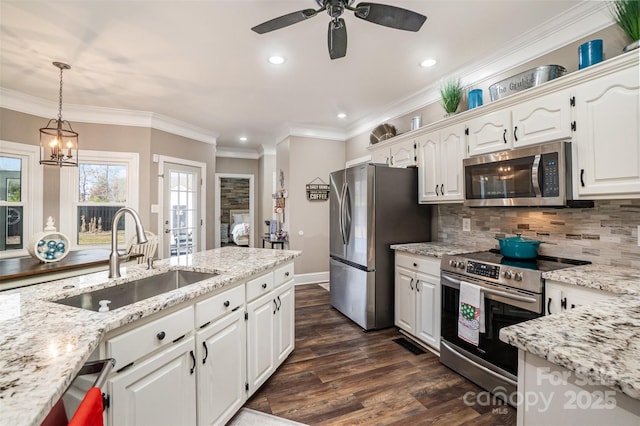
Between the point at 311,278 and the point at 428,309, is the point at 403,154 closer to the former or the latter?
the point at 428,309

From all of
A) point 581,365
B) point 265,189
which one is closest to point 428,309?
point 581,365

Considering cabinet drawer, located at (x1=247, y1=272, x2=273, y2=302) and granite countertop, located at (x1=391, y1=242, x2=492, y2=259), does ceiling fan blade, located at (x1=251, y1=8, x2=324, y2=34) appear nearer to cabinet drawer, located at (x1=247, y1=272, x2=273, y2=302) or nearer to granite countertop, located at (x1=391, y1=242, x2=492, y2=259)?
cabinet drawer, located at (x1=247, y1=272, x2=273, y2=302)

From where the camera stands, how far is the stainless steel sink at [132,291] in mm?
1492

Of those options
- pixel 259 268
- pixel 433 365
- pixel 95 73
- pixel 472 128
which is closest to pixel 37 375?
pixel 259 268

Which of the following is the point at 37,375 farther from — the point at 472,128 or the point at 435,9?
the point at 472,128

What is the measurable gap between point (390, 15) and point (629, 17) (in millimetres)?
1433

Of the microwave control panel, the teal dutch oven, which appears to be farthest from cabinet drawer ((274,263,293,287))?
the microwave control panel

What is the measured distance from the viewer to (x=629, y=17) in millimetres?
1775

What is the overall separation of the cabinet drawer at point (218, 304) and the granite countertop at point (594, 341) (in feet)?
4.29

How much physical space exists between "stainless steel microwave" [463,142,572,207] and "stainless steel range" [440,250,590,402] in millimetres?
447

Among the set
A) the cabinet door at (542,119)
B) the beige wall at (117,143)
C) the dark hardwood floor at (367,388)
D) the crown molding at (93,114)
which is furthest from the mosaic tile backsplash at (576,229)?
the crown molding at (93,114)

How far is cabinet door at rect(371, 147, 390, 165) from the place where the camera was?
3.78 metres

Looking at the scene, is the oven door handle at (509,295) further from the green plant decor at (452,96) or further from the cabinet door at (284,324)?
the green plant decor at (452,96)

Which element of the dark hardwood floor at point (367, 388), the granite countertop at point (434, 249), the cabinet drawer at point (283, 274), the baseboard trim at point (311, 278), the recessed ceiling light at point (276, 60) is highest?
the recessed ceiling light at point (276, 60)
